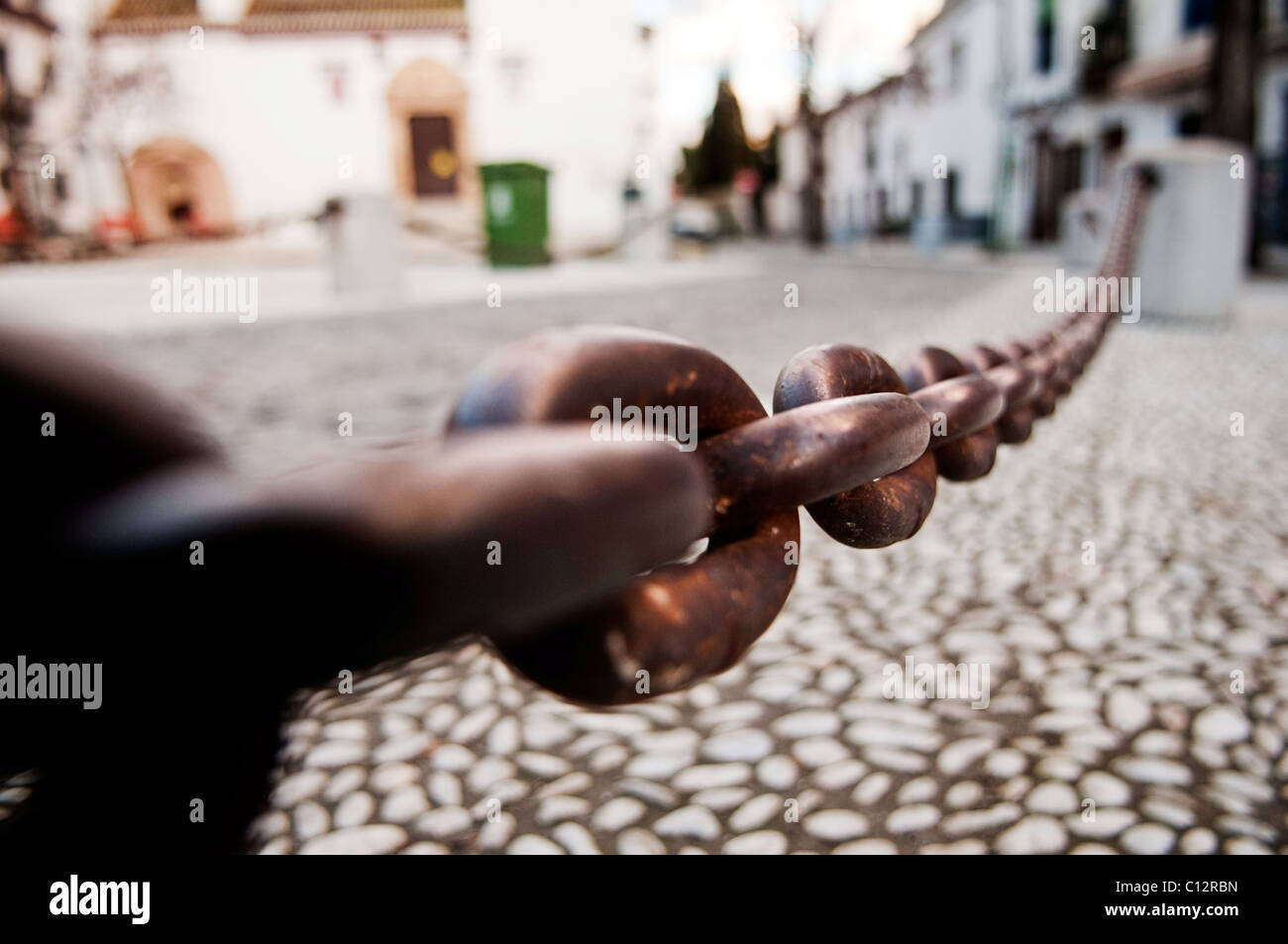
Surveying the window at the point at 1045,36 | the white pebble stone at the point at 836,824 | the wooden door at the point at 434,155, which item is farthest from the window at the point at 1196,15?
the white pebble stone at the point at 836,824

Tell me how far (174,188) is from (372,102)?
643 cm

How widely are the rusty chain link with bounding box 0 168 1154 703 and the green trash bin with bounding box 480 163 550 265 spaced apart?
50.3 feet

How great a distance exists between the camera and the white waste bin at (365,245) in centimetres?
1027

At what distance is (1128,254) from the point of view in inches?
123

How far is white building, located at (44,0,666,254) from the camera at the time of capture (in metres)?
21.5

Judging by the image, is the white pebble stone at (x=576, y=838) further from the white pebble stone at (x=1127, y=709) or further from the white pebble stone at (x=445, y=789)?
the white pebble stone at (x=1127, y=709)

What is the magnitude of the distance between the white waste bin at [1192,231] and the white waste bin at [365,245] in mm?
7694

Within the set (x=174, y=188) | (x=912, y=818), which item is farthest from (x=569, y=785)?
(x=174, y=188)

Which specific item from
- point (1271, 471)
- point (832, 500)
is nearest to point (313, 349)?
point (1271, 471)

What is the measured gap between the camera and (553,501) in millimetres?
455

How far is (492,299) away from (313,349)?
3440 mm

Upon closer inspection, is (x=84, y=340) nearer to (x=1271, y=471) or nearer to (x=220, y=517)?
(x=220, y=517)

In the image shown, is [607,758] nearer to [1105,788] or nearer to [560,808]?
[560,808]
